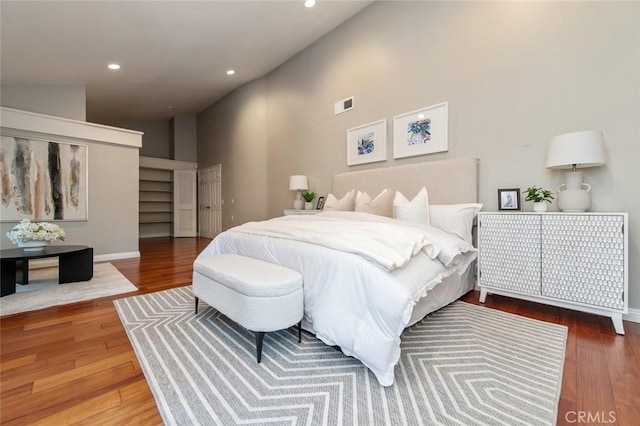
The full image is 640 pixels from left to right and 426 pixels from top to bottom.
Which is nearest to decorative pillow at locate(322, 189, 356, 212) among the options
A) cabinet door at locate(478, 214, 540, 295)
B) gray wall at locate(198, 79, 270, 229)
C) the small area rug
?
cabinet door at locate(478, 214, 540, 295)

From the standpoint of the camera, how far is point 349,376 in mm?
1396

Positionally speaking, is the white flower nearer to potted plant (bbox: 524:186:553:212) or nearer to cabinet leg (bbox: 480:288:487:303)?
cabinet leg (bbox: 480:288:487:303)

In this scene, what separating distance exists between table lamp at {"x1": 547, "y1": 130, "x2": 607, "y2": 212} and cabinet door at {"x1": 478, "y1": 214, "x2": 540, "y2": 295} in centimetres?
27

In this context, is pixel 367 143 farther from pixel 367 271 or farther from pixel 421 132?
pixel 367 271

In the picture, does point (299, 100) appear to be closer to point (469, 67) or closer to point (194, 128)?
point (469, 67)

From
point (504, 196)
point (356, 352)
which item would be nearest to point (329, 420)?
point (356, 352)

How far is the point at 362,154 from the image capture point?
12.7ft

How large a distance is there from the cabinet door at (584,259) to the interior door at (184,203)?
803 cm

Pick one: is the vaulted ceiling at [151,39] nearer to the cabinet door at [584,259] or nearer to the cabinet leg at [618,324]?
the cabinet door at [584,259]

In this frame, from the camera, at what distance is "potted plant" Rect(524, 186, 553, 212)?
2266 mm

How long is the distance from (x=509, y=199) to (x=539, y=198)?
0.30 m

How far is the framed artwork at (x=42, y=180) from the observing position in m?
3.95

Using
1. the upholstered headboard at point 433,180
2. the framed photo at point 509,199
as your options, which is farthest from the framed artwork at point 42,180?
the framed photo at point 509,199

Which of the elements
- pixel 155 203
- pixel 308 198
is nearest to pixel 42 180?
pixel 308 198
